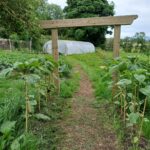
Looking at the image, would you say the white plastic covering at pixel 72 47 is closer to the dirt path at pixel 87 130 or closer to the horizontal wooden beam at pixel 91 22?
the horizontal wooden beam at pixel 91 22

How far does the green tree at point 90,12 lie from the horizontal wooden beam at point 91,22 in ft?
79.9

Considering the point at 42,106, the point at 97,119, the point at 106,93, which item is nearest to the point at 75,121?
the point at 97,119

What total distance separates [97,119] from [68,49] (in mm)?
19395

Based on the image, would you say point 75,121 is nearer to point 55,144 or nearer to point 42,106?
point 42,106

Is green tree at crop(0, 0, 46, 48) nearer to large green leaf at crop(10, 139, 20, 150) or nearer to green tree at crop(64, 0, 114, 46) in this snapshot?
large green leaf at crop(10, 139, 20, 150)

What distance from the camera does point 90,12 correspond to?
32.4 metres

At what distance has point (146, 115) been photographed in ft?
16.7

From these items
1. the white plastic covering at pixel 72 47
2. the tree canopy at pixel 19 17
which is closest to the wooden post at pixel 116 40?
the tree canopy at pixel 19 17

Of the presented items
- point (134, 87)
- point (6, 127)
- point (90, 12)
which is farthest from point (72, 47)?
point (6, 127)

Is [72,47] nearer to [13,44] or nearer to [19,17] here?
[13,44]

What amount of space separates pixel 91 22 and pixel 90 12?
26.5 metres

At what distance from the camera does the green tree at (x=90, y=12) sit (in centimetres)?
3153

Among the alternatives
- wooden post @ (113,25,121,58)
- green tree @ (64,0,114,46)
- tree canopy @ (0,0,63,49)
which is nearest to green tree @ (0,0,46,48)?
tree canopy @ (0,0,63,49)

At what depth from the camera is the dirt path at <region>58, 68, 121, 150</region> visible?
3967 millimetres
